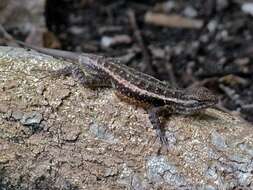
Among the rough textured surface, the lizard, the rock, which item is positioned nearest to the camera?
the rough textured surface

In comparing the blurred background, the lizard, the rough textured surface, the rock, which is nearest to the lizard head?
the lizard

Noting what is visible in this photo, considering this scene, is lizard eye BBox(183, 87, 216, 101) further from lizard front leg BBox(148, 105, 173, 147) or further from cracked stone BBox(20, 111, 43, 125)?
cracked stone BBox(20, 111, 43, 125)

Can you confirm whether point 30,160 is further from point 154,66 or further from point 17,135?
point 154,66

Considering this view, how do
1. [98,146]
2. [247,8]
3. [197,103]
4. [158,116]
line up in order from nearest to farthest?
[98,146], [158,116], [197,103], [247,8]

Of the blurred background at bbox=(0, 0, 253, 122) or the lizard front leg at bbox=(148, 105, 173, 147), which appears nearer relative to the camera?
the lizard front leg at bbox=(148, 105, 173, 147)

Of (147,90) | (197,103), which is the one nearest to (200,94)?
(197,103)

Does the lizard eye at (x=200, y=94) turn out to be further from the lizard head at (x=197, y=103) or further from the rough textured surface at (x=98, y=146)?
the rough textured surface at (x=98, y=146)

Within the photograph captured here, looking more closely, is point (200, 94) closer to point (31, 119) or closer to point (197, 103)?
point (197, 103)
